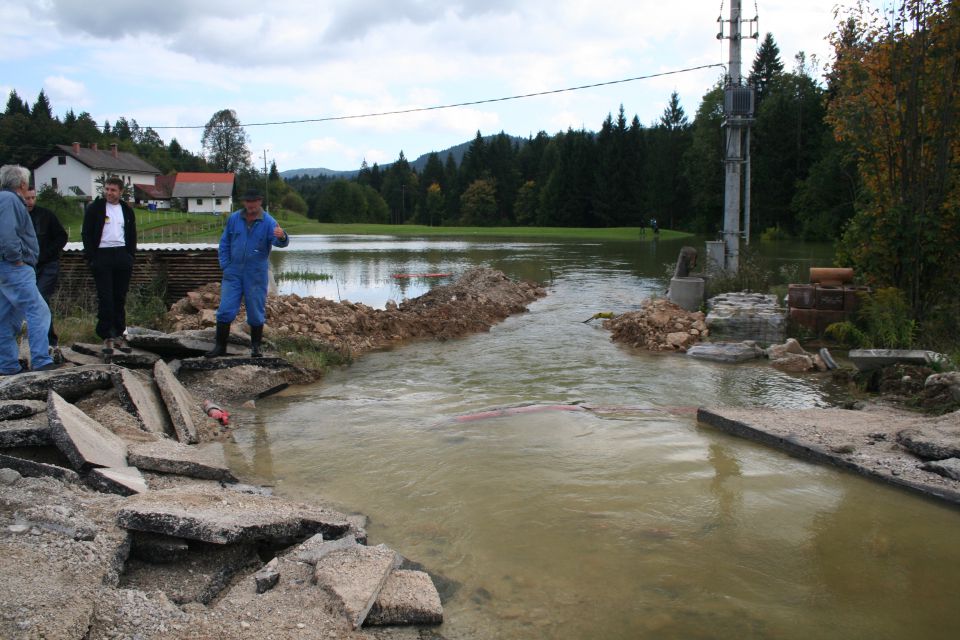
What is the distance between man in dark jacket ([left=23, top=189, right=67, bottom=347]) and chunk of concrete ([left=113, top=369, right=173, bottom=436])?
166 centimetres

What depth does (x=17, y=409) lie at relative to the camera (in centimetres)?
500

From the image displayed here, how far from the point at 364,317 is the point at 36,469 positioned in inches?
314

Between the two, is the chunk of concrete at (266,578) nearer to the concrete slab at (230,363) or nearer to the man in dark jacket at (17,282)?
the man in dark jacket at (17,282)

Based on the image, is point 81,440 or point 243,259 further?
point 243,259

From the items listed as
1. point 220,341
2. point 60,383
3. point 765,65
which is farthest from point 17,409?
point 765,65

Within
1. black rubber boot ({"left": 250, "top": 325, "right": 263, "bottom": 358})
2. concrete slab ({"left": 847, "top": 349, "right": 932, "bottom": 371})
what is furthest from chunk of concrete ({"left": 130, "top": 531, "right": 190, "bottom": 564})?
concrete slab ({"left": 847, "top": 349, "right": 932, "bottom": 371})

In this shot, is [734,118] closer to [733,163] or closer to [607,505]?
[733,163]

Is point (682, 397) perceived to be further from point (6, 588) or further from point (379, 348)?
point (6, 588)

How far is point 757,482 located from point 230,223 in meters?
6.17

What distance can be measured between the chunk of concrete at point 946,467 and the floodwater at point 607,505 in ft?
1.21

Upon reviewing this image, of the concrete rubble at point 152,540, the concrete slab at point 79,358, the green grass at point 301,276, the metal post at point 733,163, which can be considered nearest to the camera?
the concrete rubble at point 152,540

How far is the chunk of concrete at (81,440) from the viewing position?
4480 millimetres

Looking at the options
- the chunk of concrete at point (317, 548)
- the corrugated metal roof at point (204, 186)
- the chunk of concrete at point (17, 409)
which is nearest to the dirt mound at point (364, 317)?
the chunk of concrete at point (17, 409)

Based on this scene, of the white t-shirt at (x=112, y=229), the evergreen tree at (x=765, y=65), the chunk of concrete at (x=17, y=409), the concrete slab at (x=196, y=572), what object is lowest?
the concrete slab at (x=196, y=572)
